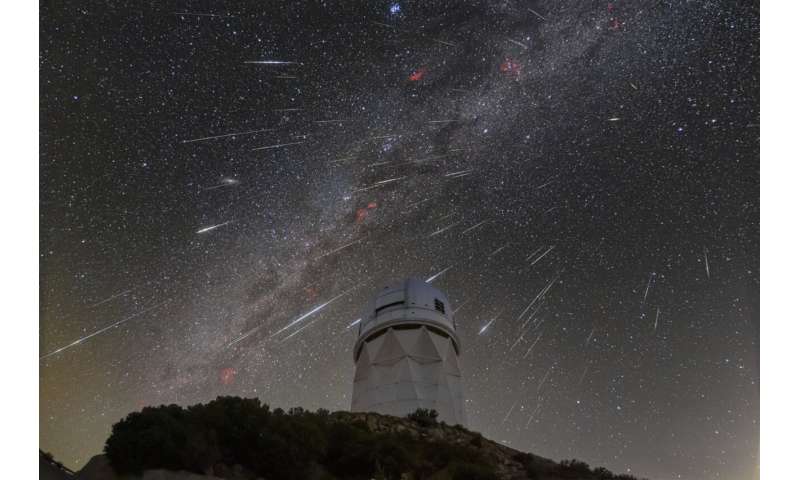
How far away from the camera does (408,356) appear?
1584cm

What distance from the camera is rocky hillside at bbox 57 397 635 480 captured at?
19.4 feet

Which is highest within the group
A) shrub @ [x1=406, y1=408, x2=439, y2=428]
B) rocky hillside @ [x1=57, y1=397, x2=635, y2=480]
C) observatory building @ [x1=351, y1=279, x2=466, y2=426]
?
observatory building @ [x1=351, y1=279, x2=466, y2=426]

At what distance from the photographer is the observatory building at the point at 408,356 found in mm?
15289

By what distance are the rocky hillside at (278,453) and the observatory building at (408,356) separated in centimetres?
500

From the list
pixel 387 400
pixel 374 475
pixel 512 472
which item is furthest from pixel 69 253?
pixel 387 400

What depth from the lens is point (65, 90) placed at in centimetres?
865

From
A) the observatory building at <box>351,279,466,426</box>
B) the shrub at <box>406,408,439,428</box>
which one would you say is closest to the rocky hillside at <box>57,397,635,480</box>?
the shrub at <box>406,408,439,428</box>

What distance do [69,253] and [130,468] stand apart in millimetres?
3703

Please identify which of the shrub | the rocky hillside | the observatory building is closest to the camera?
the rocky hillside

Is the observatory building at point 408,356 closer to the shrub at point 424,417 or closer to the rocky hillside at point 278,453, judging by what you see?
the shrub at point 424,417

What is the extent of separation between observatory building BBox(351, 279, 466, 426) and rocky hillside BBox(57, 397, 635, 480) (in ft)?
16.4

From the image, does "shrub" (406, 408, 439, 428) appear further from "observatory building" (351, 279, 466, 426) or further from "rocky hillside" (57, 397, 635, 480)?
"rocky hillside" (57, 397, 635, 480)

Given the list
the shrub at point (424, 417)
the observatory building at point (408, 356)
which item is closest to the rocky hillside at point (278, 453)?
the shrub at point (424, 417)

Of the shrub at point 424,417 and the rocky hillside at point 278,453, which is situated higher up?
the shrub at point 424,417
